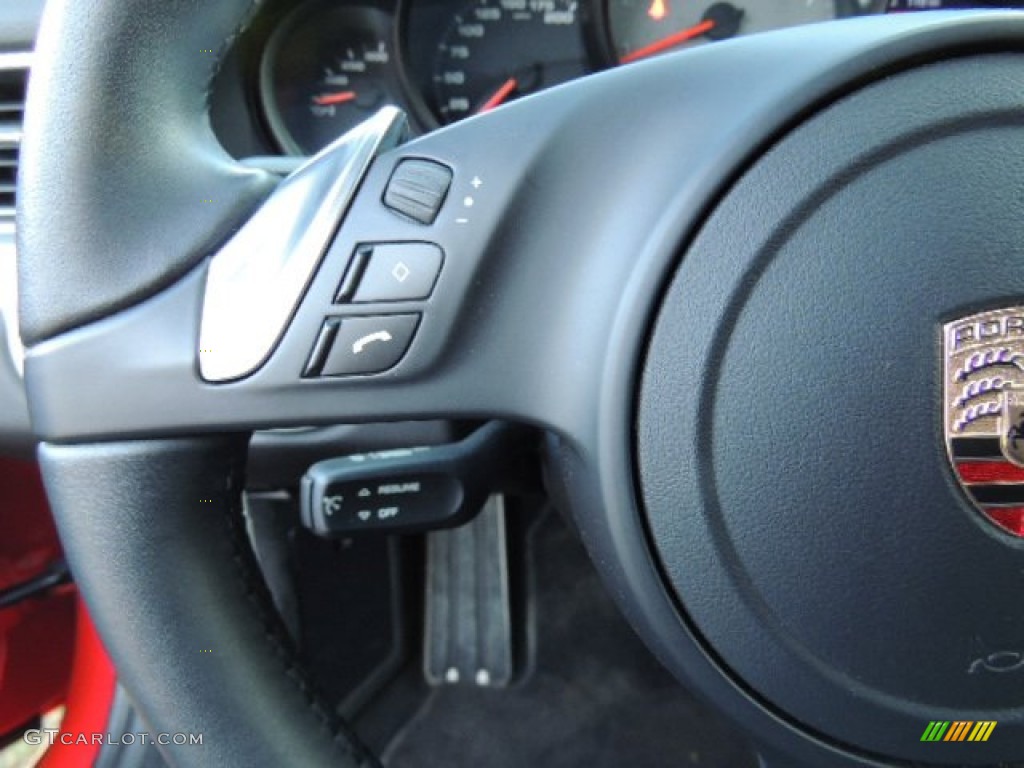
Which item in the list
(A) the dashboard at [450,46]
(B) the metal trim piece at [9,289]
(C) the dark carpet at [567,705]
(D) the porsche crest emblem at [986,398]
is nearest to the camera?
(D) the porsche crest emblem at [986,398]

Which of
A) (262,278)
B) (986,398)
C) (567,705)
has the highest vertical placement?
(262,278)

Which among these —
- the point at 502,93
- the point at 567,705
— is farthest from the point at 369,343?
the point at 502,93

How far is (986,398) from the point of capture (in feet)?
2.09

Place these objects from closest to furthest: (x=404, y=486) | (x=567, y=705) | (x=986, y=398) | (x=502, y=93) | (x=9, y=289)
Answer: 1. (x=986, y=398)
2. (x=404, y=486)
3. (x=9, y=289)
4. (x=567, y=705)
5. (x=502, y=93)

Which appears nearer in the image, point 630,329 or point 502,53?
point 630,329

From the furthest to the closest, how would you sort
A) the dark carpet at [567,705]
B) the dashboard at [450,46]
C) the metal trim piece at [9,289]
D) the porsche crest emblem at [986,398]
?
the dashboard at [450,46] < the dark carpet at [567,705] < the metal trim piece at [9,289] < the porsche crest emblem at [986,398]

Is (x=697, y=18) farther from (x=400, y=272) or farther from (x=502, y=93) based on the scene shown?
(x=400, y=272)

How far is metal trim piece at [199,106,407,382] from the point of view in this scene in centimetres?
66

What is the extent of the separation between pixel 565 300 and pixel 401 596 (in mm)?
793

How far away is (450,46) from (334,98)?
183 millimetres

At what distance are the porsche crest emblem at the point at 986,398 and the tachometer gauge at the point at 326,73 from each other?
115 centimetres

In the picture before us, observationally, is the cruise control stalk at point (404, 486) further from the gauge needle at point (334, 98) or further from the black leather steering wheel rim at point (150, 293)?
the gauge needle at point (334, 98)

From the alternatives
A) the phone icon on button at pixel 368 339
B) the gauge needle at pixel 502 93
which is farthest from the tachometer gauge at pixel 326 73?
the phone icon on button at pixel 368 339

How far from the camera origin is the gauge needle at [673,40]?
1.71 meters
